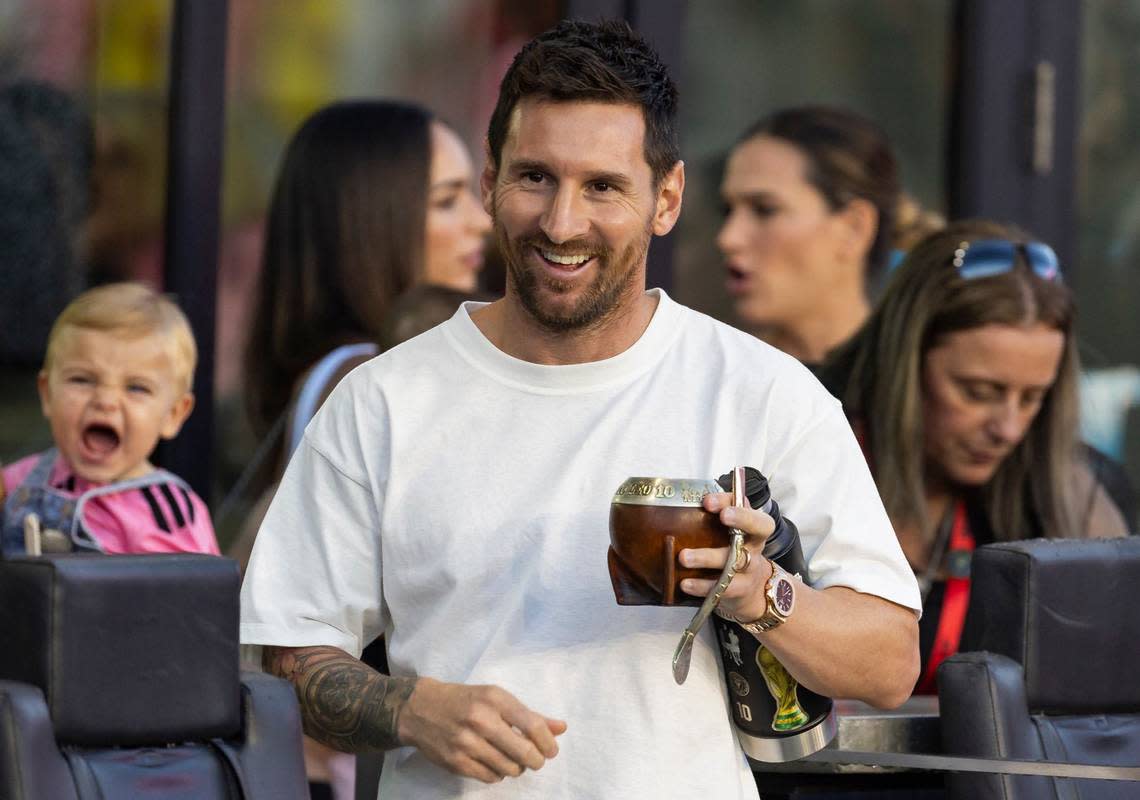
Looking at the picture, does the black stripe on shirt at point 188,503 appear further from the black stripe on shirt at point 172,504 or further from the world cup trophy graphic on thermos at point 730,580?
the world cup trophy graphic on thermos at point 730,580

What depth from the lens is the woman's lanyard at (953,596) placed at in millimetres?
4023

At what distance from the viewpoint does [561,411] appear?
2.73 meters

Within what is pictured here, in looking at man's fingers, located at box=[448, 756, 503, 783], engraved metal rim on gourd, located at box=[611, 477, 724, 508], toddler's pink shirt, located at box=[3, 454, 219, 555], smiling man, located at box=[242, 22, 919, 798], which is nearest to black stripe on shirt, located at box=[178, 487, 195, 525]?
toddler's pink shirt, located at box=[3, 454, 219, 555]

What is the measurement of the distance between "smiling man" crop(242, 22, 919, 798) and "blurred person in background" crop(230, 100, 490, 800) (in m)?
1.94

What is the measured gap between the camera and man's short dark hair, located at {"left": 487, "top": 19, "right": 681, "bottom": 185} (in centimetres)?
270

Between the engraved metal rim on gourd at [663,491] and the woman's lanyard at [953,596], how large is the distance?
163cm

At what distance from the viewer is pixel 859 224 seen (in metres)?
5.48

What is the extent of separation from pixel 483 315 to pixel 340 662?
523mm

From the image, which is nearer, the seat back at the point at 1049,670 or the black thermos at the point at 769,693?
the black thermos at the point at 769,693

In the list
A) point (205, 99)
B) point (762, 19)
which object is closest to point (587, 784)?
point (205, 99)

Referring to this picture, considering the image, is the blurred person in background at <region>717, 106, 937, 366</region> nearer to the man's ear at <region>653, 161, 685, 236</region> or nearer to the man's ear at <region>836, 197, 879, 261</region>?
the man's ear at <region>836, 197, 879, 261</region>

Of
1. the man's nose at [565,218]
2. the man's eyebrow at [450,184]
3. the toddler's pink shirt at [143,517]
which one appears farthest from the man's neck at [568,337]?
the man's eyebrow at [450,184]

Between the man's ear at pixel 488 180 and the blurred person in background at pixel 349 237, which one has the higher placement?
the man's ear at pixel 488 180

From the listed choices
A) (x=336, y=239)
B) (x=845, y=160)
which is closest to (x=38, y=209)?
(x=336, y=239)
